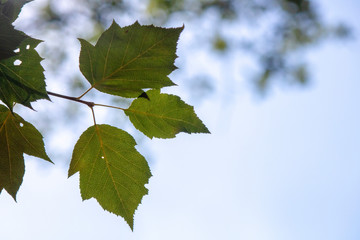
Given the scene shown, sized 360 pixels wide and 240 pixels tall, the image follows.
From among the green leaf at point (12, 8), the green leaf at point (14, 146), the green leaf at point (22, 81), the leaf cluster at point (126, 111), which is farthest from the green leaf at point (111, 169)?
the green leaf at point (12, 8)

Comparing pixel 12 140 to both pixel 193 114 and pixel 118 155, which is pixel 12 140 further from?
pixel 193 114

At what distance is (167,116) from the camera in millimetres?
861

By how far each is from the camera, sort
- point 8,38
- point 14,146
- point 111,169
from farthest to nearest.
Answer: point 111,169, point 14,146, point 8,38

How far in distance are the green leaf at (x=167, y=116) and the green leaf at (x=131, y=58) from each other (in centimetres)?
5

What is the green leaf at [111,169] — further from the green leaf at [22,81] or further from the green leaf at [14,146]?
the green leaf at [22,81]

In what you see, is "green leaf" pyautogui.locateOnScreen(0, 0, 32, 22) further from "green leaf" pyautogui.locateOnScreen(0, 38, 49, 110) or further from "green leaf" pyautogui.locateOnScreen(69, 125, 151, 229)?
"green leaf" pyautogui.locateOnScreen(69, 125, 151, 229)

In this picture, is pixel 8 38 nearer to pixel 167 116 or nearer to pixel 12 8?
pixel 12 8

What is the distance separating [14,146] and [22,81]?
18 centimetres

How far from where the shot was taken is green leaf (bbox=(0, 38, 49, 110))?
66cm

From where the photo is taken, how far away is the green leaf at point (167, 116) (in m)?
0.85

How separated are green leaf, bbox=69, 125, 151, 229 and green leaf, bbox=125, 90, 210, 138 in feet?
0.22

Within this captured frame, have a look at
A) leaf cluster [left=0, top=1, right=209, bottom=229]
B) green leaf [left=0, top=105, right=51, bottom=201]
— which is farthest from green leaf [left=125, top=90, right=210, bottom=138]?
green leaf [left=0, top=105, right=51, bottom=201]

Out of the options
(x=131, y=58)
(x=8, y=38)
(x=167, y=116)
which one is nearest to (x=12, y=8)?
(x=8, y=38)

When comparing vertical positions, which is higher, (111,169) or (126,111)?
(126,111)
